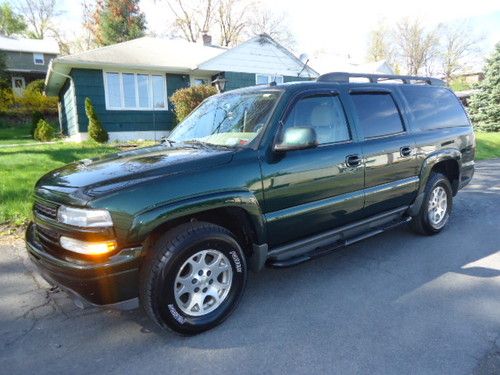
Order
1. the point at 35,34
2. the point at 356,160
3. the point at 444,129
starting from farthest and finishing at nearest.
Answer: the point at 35,34
the point at 444,129
the point at 356,160

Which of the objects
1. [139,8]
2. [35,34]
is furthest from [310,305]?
[35,34]

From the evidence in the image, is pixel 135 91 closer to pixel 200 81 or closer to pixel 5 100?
pixel 200 81

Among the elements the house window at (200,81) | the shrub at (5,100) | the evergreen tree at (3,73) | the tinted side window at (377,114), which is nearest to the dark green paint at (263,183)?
the tinted side window at (377,114)

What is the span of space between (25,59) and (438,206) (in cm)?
4431

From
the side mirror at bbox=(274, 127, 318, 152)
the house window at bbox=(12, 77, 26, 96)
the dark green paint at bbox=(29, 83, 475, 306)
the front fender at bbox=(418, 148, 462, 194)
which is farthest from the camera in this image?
the house window at bbox=(12, 77, 26, 96)

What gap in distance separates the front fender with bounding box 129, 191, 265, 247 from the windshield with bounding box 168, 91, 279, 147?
569mm

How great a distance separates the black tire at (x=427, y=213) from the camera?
5.02m

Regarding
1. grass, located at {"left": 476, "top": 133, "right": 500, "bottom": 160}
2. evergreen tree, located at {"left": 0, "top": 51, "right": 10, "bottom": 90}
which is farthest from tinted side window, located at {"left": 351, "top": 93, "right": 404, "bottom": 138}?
evergreen tree, located at {"left": 0, "top": 51, "right": 10, "bottom": 90}

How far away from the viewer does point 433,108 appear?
522 centimetres

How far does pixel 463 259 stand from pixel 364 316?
6.28 ft

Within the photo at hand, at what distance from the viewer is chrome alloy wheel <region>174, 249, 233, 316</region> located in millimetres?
2994

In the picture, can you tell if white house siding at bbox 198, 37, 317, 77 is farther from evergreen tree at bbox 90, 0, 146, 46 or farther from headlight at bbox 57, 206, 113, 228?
evergreen tree at bbox 90, 0, 146, 46

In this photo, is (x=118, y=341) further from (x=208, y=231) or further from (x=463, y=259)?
(x=463, y=259)

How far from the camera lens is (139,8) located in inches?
1516
